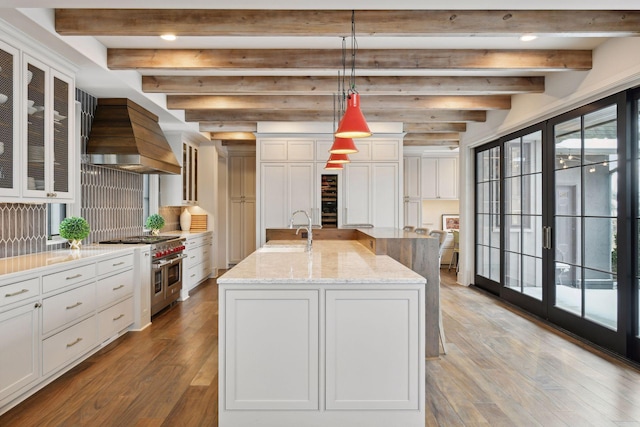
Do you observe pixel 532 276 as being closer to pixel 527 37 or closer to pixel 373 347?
pixel 527 37

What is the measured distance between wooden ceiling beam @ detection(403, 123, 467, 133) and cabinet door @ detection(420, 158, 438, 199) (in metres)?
2.31

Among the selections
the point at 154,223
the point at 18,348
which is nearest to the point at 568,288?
the point at 18,348

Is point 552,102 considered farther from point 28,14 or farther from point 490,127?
point 28,14

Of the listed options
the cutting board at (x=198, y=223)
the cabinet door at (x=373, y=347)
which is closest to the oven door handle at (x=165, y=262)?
the cutting board at (x=198, y=223)

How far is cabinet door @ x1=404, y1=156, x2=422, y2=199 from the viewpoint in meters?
9.43

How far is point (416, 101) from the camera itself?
18.7 feet

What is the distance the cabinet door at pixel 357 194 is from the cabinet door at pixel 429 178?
284 cm

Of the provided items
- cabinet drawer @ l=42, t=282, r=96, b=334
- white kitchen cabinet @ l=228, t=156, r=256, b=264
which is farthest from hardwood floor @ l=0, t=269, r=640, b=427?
white kitchen cabinet @ l=228, t=156, r=256, b=264

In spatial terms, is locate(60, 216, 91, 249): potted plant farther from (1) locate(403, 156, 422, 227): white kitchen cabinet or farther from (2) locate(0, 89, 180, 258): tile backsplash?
(1) locate(403, 156, 422, 227): white kitchen cabinet

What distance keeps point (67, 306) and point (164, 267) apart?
2.02 meters

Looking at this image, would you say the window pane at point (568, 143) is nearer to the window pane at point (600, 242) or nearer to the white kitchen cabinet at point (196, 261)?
the window pane at point (600, 242)

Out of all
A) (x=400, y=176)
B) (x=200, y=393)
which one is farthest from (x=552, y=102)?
(x=200, y=393)

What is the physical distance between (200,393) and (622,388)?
297 centimetres

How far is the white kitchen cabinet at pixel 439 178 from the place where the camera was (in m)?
9.48
